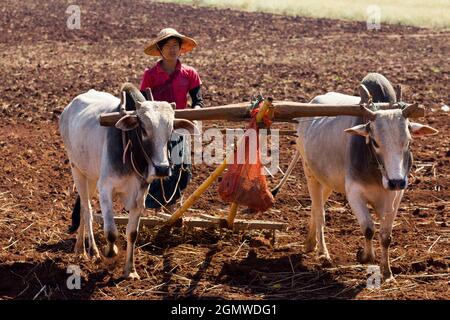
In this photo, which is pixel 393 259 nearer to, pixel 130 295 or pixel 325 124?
pixel 325 124

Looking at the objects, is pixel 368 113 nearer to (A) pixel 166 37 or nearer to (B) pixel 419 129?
(B) pixel 419 129

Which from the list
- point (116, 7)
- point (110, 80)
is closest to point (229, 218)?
point (110, 80)

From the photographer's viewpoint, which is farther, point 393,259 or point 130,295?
point 393,259

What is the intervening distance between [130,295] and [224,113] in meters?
1.52

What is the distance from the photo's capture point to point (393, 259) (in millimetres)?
7086

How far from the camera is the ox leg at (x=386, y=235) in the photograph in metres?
6.62

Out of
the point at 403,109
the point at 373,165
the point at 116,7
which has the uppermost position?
the point at 116,7

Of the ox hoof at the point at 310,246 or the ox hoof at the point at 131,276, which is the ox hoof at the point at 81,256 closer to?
the ox hoof at the point at 131,276

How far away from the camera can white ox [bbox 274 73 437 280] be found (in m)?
6.26

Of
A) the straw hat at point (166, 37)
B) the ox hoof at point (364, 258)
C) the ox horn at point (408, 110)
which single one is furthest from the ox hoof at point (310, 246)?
the straw hat at point (166, 37)

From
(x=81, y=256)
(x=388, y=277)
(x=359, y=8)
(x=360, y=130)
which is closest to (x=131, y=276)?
(x=81, y=256)

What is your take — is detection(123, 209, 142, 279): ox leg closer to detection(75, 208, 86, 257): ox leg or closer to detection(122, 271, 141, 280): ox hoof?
detection(122, 271, 141, 280): ox hoof

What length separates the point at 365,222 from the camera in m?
6.67

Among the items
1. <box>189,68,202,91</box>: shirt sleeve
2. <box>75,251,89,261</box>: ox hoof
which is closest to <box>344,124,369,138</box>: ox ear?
<box>189,68,202,91</box>: shirt sleeve
